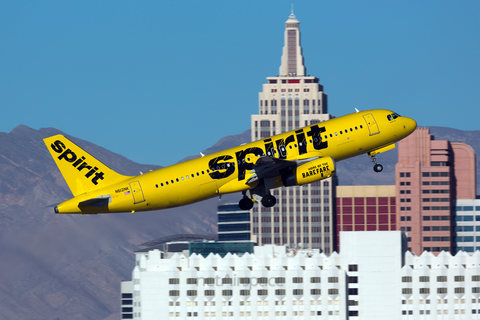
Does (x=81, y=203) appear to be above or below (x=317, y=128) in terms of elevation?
below

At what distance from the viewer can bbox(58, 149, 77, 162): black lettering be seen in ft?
304

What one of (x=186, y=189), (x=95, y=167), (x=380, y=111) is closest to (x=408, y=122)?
(x=380, y=111)

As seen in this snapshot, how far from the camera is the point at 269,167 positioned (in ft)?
301

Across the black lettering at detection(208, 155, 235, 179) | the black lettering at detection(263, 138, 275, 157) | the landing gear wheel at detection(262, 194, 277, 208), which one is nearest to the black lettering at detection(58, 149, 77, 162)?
the black lettering at detection(208, 155, 235, 179)

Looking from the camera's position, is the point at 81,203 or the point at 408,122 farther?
the point at 408,122

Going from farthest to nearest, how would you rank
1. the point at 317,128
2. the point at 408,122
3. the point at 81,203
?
1. the point at 408,122
2. the point at 317,128
3. the point at 81,203

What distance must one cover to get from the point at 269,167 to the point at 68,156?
2053cm

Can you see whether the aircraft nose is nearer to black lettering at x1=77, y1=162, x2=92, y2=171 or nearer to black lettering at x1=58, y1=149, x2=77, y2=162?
black lettering at x1=77, y1=162, x2=92, y2=171

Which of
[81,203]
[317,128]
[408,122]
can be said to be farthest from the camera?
[408,122]

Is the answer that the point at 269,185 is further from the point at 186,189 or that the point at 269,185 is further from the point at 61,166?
the point at 61,166

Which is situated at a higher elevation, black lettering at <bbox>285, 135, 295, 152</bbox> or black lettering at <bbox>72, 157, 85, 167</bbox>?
black lettering at <bbox>285, 135, 295, 152</bbox>

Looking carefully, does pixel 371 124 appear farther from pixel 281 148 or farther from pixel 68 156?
pixel 68 156

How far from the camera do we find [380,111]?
99.8 m

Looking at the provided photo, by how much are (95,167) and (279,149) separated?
61.8 feet
